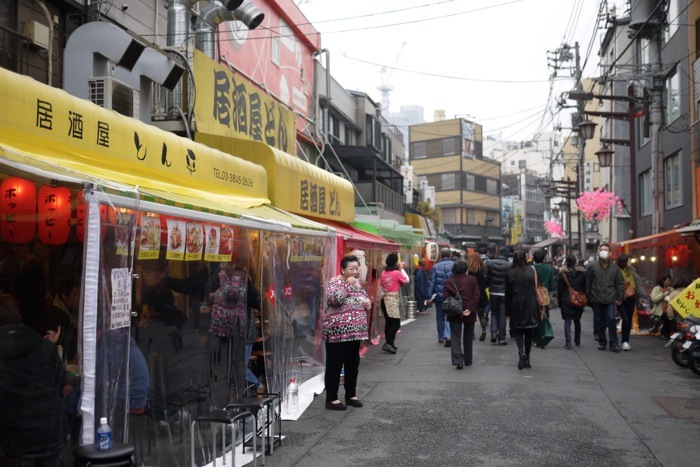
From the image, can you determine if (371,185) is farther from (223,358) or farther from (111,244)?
(111,244)

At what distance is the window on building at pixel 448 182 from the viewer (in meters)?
71.9

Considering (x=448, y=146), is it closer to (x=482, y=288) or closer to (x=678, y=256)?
(x=678, y=256)

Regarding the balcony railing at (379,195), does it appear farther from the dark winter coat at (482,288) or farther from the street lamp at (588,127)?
the dark winter coat at (482,288)

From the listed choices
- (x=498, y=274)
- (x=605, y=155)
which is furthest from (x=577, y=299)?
(x=605, y=155)

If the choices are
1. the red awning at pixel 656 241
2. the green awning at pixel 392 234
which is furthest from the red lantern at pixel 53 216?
the green awning at pixel 392 234

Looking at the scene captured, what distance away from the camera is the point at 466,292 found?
11047mm

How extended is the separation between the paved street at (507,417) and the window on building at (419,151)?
207 ft

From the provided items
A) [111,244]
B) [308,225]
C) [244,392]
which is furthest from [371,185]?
[111,244]

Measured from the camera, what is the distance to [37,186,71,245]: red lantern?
19.4 feet

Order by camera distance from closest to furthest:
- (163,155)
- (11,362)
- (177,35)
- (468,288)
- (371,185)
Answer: (11,362) < (163,155) < (468,288) < (177,35) < (371,185)

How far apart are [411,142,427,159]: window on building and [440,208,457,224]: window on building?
662cm

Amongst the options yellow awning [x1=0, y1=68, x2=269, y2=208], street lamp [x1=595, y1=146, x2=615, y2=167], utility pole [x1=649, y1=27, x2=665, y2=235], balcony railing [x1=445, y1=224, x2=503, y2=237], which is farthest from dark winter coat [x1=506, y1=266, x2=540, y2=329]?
balcony railing [x1=445, y1=224, x2=503, y2=237]

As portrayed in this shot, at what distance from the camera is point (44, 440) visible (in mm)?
4539

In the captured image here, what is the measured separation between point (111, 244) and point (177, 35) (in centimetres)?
898
